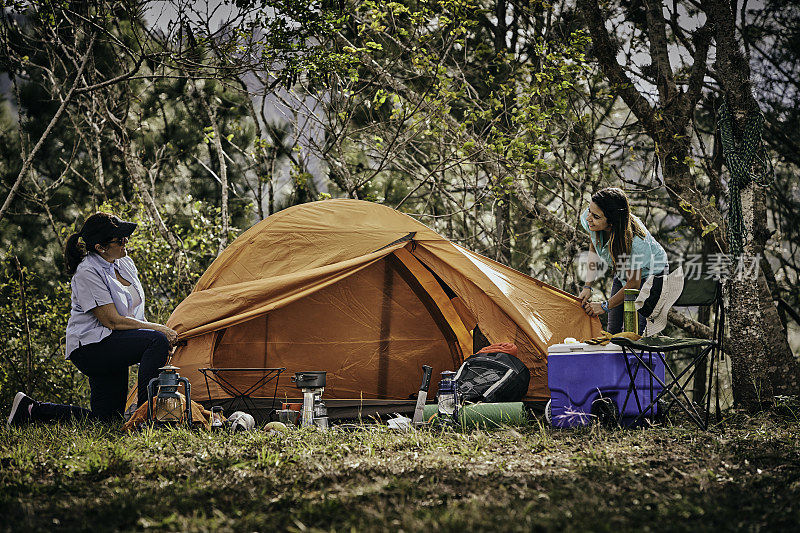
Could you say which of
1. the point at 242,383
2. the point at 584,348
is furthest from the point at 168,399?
the point at 584,348

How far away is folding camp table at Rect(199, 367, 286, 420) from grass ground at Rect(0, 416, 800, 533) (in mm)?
1202

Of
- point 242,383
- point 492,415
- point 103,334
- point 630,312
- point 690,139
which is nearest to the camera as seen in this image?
point 630,312

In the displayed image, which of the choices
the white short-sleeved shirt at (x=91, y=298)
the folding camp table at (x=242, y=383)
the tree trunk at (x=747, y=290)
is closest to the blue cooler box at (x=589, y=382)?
the tree trunk at (x=747, y=290)

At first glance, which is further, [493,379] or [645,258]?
[493,379]

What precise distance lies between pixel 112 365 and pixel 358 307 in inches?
77.4

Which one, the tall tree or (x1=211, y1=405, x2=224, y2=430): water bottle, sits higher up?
the tall tree

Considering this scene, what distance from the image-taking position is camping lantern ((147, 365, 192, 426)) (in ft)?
13.1

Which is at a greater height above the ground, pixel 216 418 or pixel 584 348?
pixel 584 348

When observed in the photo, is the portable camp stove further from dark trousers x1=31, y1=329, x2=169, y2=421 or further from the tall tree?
the tall tree

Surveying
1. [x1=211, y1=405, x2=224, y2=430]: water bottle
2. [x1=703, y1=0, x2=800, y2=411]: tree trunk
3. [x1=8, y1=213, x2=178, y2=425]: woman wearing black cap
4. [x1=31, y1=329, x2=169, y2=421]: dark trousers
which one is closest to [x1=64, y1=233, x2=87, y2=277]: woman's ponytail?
[x1=8, y1=213, x2=178, y2=425]: woman wearing black cap

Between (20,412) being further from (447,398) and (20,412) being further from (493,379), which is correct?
(493,379)

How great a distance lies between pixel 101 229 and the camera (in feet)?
14.2

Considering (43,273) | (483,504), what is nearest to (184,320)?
(483,504)

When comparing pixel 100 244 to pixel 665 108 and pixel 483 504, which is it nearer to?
pixel 483 504
